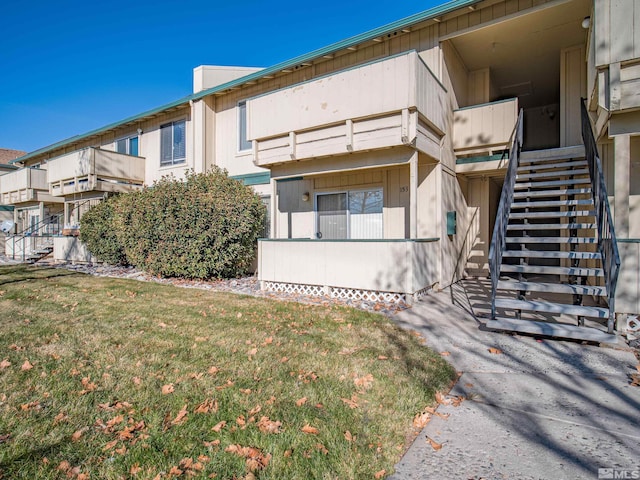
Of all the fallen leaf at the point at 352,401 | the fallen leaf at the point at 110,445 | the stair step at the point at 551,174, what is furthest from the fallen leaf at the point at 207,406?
the stair step at the point at 551,174

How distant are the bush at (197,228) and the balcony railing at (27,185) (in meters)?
12.4

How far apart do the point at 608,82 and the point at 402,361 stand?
5.31 m

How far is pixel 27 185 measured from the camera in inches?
733

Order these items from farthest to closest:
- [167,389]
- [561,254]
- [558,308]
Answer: [561,254]
[558,308]
[167,389]

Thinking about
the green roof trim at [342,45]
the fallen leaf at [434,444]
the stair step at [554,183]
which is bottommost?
the fallen leaf at [434,444]

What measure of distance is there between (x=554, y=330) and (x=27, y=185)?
23482 mm

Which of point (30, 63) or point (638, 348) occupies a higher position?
point (30, 63)

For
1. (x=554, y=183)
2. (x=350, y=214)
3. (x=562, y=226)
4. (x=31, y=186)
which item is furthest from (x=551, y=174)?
(x=31, y=186)

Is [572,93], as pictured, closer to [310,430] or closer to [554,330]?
[554,330]

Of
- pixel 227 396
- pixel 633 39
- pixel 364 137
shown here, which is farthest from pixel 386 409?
Answer: pixel 633 39

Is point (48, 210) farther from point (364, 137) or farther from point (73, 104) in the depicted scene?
point (364, 137)

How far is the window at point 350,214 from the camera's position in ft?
30.2

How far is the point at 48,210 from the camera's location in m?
21.3

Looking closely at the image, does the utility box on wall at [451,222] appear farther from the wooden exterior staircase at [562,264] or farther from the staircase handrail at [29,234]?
the staircase handrail at [29,234]
